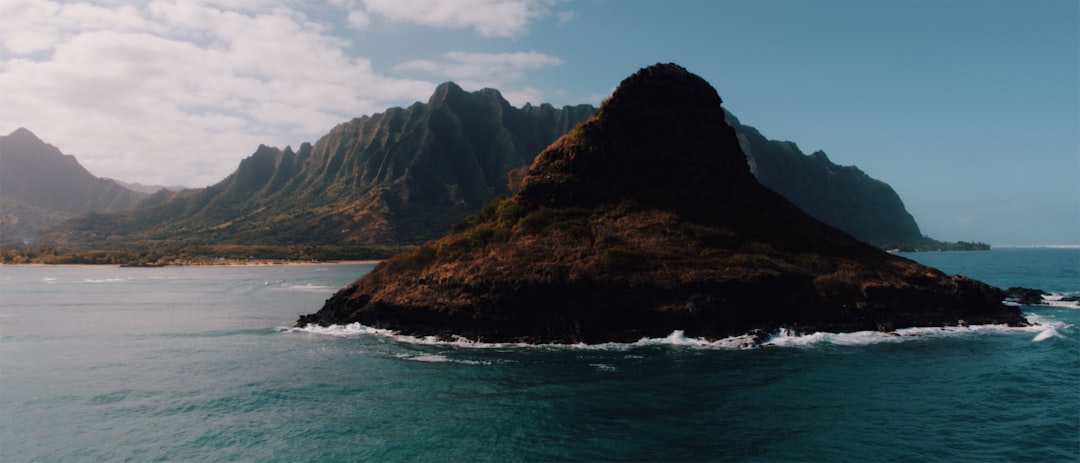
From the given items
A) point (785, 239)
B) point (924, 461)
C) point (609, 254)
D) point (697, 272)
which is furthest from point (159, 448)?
point (785, 239)

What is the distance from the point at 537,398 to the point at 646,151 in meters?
48.3

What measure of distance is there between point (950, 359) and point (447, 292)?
43294 mm

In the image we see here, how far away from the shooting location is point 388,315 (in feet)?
205

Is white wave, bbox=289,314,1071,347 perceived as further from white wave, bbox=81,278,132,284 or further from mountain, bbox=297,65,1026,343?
white wave, bbox=81,278,132,284

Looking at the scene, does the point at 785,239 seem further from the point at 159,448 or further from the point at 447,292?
the point at 159,448

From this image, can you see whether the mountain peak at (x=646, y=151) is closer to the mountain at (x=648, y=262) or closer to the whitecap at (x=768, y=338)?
the mountain at (x=648, y=262)

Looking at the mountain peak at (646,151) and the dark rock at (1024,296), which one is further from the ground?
the mountain peak at (646,151)

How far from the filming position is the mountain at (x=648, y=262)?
57281 millimetres

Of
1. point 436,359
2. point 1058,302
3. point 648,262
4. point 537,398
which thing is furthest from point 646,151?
point 1058,302

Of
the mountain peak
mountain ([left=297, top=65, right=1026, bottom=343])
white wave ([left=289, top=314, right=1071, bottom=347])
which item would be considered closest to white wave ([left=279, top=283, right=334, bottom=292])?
mountain ([left=297, top=65, right=1026, bottom=343])

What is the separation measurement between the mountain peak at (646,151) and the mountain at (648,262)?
189 millimetres

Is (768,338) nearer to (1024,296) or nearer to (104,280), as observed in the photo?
(1024,296)

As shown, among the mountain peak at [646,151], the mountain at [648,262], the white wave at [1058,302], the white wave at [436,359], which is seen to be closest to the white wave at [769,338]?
the white wave at [436,359]

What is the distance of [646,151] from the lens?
7812 cm
